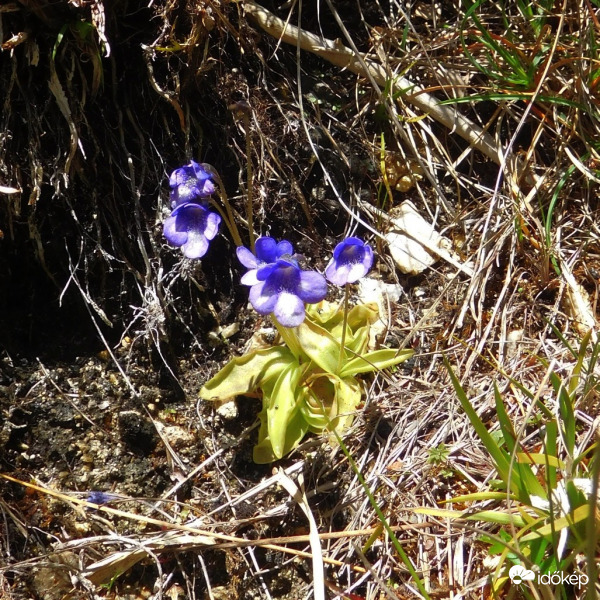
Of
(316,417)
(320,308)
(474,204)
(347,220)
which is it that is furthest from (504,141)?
(316,417)

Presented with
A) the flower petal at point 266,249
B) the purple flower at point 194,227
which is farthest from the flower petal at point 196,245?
the flower petal at point 266,249

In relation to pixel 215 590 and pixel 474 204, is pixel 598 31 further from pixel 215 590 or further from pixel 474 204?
pixel 215 590

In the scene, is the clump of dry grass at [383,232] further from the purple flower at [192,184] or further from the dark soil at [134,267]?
the purple flower at [192,184]

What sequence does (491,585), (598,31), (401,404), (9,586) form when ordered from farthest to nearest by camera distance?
1. (598,31)
2. (401,404)
3. (9,586)
4. (491,585)

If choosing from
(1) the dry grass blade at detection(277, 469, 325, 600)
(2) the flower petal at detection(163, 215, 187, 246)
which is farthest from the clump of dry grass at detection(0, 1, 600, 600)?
(2) the flower petal at detection(163, 215, 187, 246)

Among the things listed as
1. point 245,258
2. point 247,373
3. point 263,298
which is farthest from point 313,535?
point 245,258

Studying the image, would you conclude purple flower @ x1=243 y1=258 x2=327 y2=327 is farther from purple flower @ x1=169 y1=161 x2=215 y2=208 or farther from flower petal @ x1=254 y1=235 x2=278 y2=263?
purple flower @ x1=169 y1=161 x2=215 y2=208
